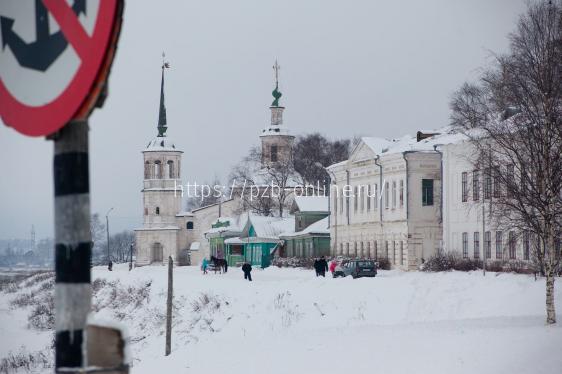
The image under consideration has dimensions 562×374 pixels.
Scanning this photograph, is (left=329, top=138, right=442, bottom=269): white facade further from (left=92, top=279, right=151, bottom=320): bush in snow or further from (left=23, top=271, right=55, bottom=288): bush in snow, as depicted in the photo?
(left=23, top=271, right=55, bottom=288): bush in snow

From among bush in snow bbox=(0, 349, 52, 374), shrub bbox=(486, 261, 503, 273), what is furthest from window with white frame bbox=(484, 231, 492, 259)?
bush in snow bbox=(0, 349, 52, 374)

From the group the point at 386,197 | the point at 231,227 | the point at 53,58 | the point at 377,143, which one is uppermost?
the point at 377,143

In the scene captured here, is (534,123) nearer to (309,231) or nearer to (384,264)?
(384,264)

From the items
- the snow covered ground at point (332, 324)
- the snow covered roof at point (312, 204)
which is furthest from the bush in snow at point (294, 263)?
the snow covered roof at point (312, 204)

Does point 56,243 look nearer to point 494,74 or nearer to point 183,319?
point 494,74

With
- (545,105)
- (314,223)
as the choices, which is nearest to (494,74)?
(545,105)

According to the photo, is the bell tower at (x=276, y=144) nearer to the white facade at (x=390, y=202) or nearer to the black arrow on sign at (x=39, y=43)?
the white facade at (x=390, y=202)

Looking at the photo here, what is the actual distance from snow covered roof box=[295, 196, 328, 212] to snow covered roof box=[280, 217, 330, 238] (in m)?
1.71

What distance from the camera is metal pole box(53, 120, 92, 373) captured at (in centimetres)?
288

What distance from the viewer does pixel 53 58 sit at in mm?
2816

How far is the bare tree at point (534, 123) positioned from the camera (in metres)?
27.7

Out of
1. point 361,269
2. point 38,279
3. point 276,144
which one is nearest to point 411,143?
point 361,269

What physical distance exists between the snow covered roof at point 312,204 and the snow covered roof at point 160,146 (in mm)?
33132

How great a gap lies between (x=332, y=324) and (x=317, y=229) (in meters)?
37.4
